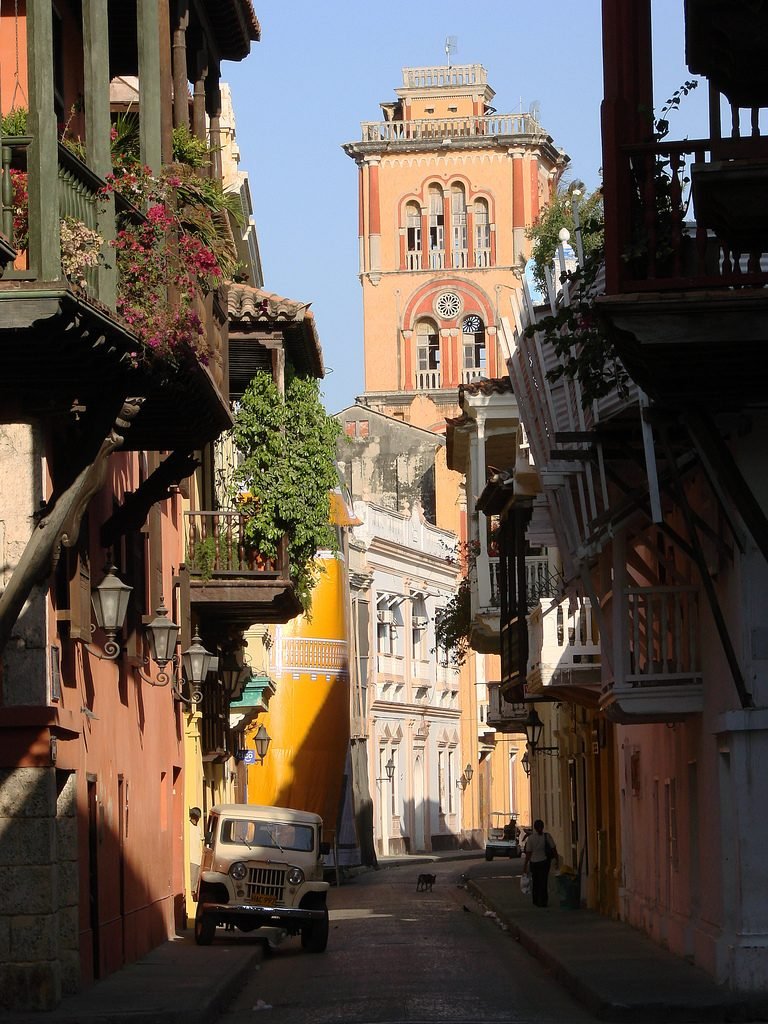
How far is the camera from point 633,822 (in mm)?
25641

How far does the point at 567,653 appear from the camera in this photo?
25.6 m

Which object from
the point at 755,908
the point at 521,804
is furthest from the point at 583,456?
the point at 521,804

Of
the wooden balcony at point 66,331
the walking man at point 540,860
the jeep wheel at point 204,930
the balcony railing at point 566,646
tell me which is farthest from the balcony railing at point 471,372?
the wooden balcony at point 66,331

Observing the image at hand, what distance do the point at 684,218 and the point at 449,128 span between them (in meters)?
72.8

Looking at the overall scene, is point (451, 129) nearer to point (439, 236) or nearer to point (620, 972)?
point (439, 236)

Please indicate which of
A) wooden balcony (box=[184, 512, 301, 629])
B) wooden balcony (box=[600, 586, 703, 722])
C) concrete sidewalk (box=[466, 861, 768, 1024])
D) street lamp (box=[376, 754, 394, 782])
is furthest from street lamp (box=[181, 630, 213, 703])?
street lamp (box=[376, 754, 394, 782])

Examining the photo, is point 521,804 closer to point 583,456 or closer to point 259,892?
point 259,892

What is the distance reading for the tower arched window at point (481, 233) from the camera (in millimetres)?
85062

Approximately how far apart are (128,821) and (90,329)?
8.94m

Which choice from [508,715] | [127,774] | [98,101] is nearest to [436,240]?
[508,715]

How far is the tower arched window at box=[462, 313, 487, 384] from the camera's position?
84.1 meters

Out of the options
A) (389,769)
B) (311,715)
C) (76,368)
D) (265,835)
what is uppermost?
(76,368)

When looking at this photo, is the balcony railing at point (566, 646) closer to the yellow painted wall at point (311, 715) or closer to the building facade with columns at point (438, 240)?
the yellow painted wall at point (311, 715)

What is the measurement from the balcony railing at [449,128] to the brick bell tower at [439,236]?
0.04 metres
